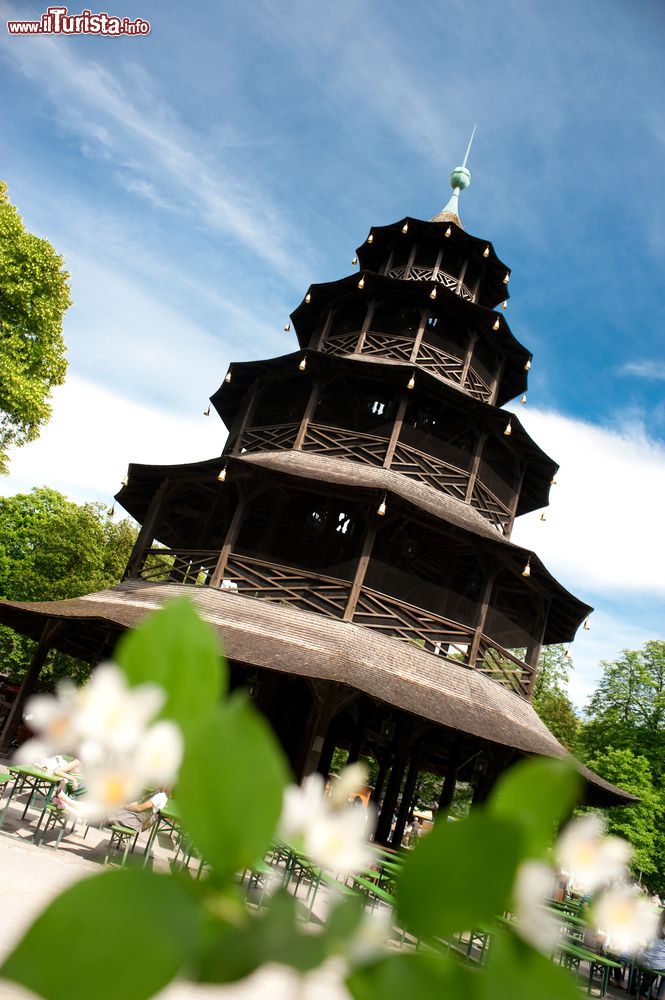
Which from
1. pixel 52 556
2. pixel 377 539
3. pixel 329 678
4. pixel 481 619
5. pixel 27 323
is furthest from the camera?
pixel 52 556

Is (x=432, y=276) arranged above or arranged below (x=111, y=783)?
above

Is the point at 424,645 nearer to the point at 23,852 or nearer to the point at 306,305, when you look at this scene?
the point at 23,852

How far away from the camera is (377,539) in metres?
15.4

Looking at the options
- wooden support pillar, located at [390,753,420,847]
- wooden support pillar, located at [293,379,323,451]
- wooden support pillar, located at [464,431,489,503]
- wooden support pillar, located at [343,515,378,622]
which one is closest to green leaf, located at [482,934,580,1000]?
wooden support pillar, located at [343,515,378,622]

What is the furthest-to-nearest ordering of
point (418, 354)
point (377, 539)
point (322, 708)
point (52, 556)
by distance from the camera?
point (52, 556) < point (418, 354) < point (377, 539) < point (322, 708)

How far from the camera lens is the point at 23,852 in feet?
24.1

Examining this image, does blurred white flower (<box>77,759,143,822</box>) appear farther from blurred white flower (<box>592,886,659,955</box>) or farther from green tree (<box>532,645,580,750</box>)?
green tree (<box>532,645,580,750</box>)

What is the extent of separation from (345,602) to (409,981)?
41.4 ft

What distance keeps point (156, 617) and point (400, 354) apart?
17.7m

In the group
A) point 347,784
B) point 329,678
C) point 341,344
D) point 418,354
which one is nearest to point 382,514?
point 329,678

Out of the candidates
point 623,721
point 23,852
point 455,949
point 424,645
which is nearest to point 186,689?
point 455,949

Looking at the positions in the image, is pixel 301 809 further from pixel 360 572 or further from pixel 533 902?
pixel 360 572

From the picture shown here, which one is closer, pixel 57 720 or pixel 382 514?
pixel 57 720

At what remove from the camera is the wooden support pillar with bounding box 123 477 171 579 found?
49.2 feet
